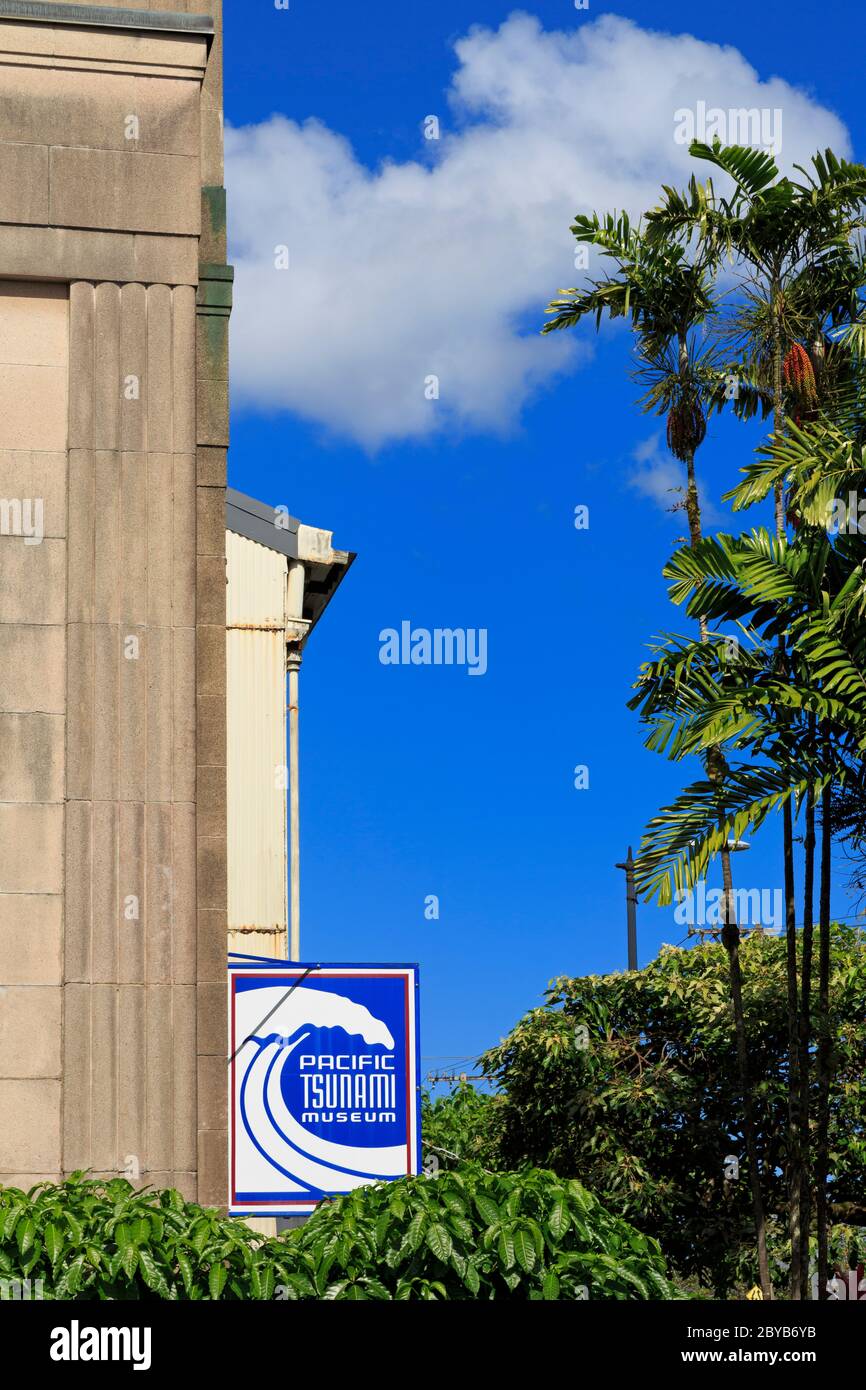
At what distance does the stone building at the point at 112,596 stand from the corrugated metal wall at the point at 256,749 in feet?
38.9

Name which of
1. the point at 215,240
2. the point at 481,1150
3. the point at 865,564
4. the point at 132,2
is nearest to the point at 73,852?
the point at 215,240

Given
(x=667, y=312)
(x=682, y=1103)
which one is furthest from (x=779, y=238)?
(x=682, y=1103)

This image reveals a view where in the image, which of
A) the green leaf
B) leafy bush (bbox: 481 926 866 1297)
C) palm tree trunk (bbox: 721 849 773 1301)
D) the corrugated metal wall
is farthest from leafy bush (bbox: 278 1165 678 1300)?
leafy bush (bbox: 481 926 866 1297)

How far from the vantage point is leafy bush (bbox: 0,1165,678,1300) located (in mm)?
9516

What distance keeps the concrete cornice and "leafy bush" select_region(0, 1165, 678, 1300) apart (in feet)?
29.6

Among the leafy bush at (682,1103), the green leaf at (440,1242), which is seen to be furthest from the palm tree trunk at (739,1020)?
the green leaf at (440,1242)

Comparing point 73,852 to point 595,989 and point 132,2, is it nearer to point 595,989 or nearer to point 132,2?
point 132,2

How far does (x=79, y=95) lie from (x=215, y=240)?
153cm

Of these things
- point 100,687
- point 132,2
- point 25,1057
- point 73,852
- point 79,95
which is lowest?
point 25,1057

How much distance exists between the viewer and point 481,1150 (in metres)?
31.0

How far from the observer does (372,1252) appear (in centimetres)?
979

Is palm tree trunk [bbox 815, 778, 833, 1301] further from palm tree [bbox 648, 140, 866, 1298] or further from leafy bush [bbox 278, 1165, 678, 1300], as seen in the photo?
leafy bush [bbox 278, 1165, 678, 1300]

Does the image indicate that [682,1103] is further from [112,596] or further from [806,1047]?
[112,596]
